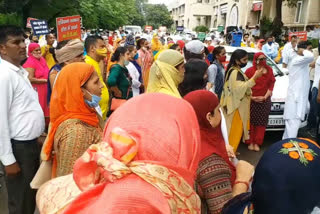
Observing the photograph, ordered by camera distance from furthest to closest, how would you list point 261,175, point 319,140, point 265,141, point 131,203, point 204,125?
point 265,141
point 319,140
point 204,125
point 261,175
point 131,203

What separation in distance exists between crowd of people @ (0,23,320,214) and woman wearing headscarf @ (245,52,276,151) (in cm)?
62

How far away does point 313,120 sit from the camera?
6.23m

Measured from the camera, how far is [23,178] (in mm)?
2562

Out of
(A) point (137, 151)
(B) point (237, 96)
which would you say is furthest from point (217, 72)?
(A) point (137, 151)

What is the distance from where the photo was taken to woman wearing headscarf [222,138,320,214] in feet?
3.97

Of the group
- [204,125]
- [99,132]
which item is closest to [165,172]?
[204,125]

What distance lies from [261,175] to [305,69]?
13.7ft

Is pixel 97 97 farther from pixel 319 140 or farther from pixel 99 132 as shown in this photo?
pixel 319 140

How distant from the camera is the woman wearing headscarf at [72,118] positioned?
78.2 inches

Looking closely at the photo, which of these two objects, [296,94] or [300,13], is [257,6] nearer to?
[300,13]

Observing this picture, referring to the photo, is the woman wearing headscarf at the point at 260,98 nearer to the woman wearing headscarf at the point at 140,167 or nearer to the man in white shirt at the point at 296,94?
the man in white shirt at the point at 296,94

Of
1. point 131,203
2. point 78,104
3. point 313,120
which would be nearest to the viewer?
point 131,203

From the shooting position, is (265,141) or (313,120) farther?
(313,120)

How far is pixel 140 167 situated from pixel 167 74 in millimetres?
2025
